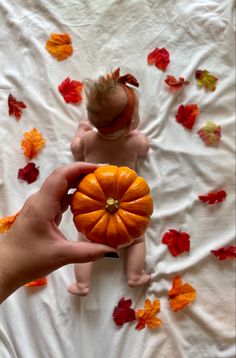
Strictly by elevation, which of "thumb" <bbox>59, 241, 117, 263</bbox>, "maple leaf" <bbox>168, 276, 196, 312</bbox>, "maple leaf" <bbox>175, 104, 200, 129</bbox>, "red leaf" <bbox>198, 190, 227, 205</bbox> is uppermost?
"maple leaf" <bbox>175, 104, 200, 129</bbox>

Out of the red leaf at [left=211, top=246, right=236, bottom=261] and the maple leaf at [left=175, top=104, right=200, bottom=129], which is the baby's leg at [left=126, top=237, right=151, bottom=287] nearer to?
the red leaf at [left=211, top=246, right=236, bottom=261]

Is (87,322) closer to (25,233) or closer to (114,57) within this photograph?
(25,233)

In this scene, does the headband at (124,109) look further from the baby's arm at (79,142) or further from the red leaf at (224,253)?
the red leaf at (224,253)

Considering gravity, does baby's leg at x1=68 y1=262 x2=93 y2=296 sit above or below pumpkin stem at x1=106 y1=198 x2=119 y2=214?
below

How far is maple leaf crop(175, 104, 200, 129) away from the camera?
140cm

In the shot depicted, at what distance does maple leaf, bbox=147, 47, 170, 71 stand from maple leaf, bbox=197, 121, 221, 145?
0.26m

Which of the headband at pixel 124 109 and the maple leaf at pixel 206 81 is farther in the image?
the maple leaf at pixel 206 81

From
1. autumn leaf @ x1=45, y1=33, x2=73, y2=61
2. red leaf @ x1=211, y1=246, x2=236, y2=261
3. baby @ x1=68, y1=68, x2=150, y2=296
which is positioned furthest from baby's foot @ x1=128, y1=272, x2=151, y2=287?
autumn leaf @ x1=45, y1=33, x2=73, y2=61

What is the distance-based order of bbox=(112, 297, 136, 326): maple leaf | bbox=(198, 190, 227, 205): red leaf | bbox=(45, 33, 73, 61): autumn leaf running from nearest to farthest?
bbox=(112, 297, 136, 326): maple leaf < bbox=(198, 190, 227, 205): red leaf < bbox=(45, 33, 73, 61): autumn leaf

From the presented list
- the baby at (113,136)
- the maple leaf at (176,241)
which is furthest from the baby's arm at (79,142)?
the maple leaf at (176,241)

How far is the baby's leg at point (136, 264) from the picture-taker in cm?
126

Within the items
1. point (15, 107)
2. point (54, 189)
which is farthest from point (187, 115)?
point (54, 189)

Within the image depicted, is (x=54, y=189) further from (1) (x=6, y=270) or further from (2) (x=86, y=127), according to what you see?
(2) (x=86, y=127)

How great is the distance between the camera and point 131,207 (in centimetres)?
88
